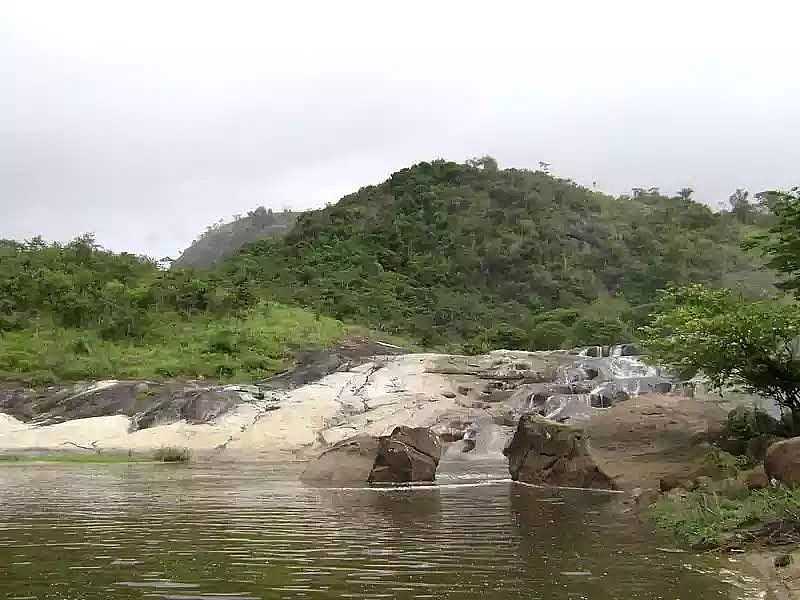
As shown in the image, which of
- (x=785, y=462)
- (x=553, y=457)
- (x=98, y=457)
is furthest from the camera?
(x=98, y=457)

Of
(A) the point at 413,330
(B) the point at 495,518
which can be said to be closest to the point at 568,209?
(A) the point at 413,330

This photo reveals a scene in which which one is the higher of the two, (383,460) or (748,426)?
(748,426)

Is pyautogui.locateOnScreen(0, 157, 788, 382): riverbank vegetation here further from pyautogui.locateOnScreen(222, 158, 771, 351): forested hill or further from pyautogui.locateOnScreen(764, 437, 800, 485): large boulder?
pyautogui.locateOnScreen(764, 437, 800, 485): large boulder

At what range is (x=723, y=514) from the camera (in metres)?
11.9

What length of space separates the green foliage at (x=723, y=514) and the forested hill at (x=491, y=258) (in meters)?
46.6

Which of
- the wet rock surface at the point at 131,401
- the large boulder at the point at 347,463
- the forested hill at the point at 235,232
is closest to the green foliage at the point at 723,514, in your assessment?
the large boulder at the point at 347,463

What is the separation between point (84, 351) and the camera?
47.8 meters

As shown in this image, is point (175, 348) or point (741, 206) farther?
point (741, 206)

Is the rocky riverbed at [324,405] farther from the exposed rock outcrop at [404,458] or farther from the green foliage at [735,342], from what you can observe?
the green foliage at [735,342]

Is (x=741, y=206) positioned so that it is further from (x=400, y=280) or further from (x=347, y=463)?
(x=347, y=463)

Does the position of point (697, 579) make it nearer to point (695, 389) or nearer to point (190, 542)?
point (190, 542)

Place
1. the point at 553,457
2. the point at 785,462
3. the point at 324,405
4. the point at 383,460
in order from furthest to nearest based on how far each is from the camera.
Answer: the point at 324,405 → the point at 383,460 → the point at 553,457 → the point at 785,462

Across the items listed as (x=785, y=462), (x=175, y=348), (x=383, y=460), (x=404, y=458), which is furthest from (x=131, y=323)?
(x=785, y=462)

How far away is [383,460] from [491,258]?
70546mm
